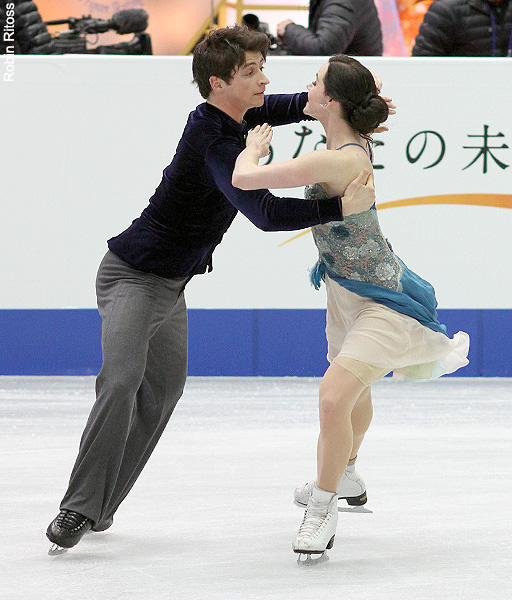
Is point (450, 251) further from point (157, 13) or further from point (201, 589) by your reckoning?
point (201, 589)

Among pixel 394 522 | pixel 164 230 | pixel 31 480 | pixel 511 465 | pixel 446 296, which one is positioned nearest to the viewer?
pixel 164 230

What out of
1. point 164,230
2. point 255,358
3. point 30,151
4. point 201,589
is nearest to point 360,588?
point 201,589

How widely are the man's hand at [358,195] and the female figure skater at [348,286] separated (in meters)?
0.04

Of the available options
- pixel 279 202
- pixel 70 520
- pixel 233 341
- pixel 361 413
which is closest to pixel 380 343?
pixel 361 413

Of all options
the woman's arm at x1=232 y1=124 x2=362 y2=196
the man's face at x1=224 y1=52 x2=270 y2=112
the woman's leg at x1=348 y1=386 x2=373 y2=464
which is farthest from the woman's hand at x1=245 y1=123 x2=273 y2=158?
the woman's leg at x1=348 y1=386 x2=373 y2=464

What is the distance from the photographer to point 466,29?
18.3 ft

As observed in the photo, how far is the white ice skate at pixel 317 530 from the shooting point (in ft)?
7.07

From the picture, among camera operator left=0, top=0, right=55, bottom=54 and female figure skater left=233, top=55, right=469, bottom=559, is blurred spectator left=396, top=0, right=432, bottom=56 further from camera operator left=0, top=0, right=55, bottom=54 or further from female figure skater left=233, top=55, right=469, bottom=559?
female figure skater left=233, top=55, right=469, bottom=559

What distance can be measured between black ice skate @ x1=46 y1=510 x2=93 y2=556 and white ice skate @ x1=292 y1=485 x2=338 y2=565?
48 centimetres

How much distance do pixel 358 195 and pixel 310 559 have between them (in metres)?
0.82

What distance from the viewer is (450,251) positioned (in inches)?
215

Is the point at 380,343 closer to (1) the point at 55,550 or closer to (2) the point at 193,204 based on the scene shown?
(2) the point at 193,204

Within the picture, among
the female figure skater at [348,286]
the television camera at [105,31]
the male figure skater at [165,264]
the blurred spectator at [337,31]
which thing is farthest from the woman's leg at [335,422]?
the television camera at [105,31]

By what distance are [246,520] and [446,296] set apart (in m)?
3.14
